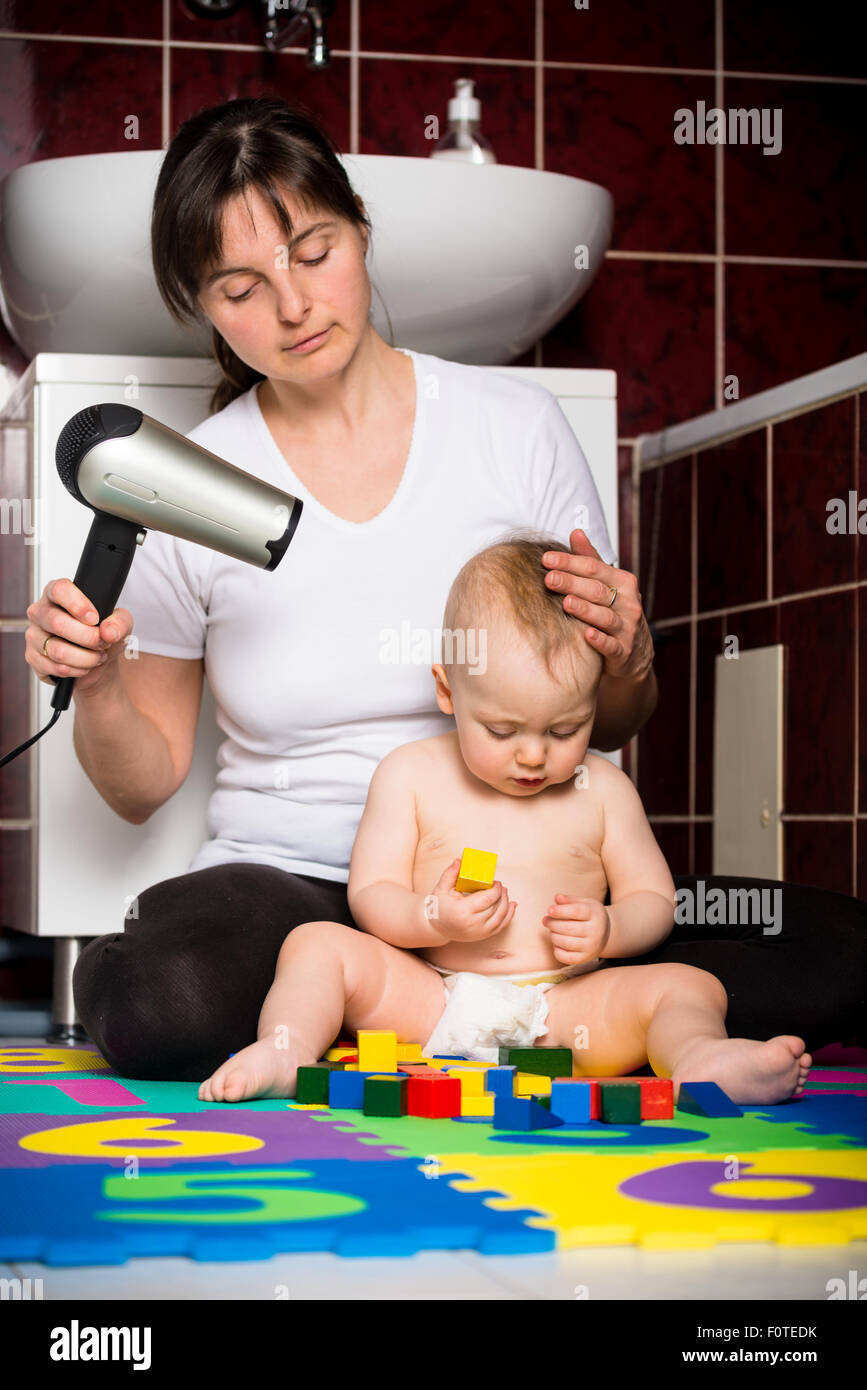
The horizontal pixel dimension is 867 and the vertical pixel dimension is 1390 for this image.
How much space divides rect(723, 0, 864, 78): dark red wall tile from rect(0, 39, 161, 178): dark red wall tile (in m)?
0.86

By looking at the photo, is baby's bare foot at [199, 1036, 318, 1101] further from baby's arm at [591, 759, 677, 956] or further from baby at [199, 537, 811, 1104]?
baby's arm at [591, 759, 677, 956]

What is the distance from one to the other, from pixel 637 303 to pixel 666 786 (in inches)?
28.2

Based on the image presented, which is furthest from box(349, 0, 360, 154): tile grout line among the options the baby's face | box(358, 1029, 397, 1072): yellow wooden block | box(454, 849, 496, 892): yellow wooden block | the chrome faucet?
box(358, 1029, 397, 1072): yellow wooden block

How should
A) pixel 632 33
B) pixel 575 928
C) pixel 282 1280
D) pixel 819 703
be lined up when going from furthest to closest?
pixel 632 33 → pixel 819 703 → pixel 575 928 → pixel 282 1280

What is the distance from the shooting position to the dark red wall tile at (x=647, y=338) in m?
2.26

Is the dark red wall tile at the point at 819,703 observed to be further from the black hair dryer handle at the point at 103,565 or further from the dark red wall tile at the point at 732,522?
the black hair dryer handle at the point at 103,565

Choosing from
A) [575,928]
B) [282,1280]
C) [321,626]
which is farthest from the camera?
[321,626]

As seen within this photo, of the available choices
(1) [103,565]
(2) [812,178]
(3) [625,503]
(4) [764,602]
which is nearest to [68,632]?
(1) [103,565]

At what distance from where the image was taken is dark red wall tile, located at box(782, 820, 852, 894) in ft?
5.51

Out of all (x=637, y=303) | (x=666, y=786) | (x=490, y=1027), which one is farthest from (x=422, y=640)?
(x=637, y=303)

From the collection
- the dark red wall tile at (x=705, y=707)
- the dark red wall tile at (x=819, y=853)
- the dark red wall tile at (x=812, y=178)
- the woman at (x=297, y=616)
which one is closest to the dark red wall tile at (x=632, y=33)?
the dark red wall tile at (x=812, y=178)

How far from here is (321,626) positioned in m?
1.40

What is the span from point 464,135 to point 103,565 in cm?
107

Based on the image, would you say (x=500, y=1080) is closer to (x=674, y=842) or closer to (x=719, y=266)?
(x=674, y=842)
